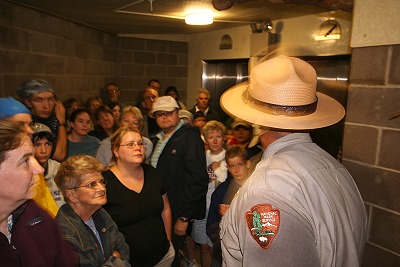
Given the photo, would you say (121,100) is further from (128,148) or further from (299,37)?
(128,148)

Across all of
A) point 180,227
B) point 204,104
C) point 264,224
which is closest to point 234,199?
point 264,224

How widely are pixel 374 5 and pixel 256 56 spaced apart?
12.1 ft

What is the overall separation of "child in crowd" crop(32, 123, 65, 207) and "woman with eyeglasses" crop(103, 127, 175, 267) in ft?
1.52

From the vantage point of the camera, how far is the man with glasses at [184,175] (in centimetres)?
300

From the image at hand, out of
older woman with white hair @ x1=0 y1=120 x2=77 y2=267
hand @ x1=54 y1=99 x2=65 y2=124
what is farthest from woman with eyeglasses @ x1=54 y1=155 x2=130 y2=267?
hand @ x1=54 y1=99 x2=65 y2=124

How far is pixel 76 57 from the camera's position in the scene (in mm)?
5898

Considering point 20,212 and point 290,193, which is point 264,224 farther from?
point 20,212

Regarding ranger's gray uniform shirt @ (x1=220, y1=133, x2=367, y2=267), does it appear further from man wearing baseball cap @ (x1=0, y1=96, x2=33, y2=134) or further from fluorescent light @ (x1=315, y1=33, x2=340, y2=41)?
fluorescent light @ (x1=315, y1=33, x2=340, y2=41)

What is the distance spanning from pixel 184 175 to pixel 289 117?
5.90 ft

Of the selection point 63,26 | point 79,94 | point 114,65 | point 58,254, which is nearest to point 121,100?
point 114,65

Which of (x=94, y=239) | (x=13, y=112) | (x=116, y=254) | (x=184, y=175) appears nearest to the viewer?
(x=94, y=239)

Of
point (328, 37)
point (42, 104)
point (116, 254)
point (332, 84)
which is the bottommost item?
point (116, 254)

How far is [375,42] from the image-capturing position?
1.96 meters

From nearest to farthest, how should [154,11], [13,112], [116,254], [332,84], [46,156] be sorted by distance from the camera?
[116,254] < [13,112] < [46,156] < [332,84] < [154,11]
